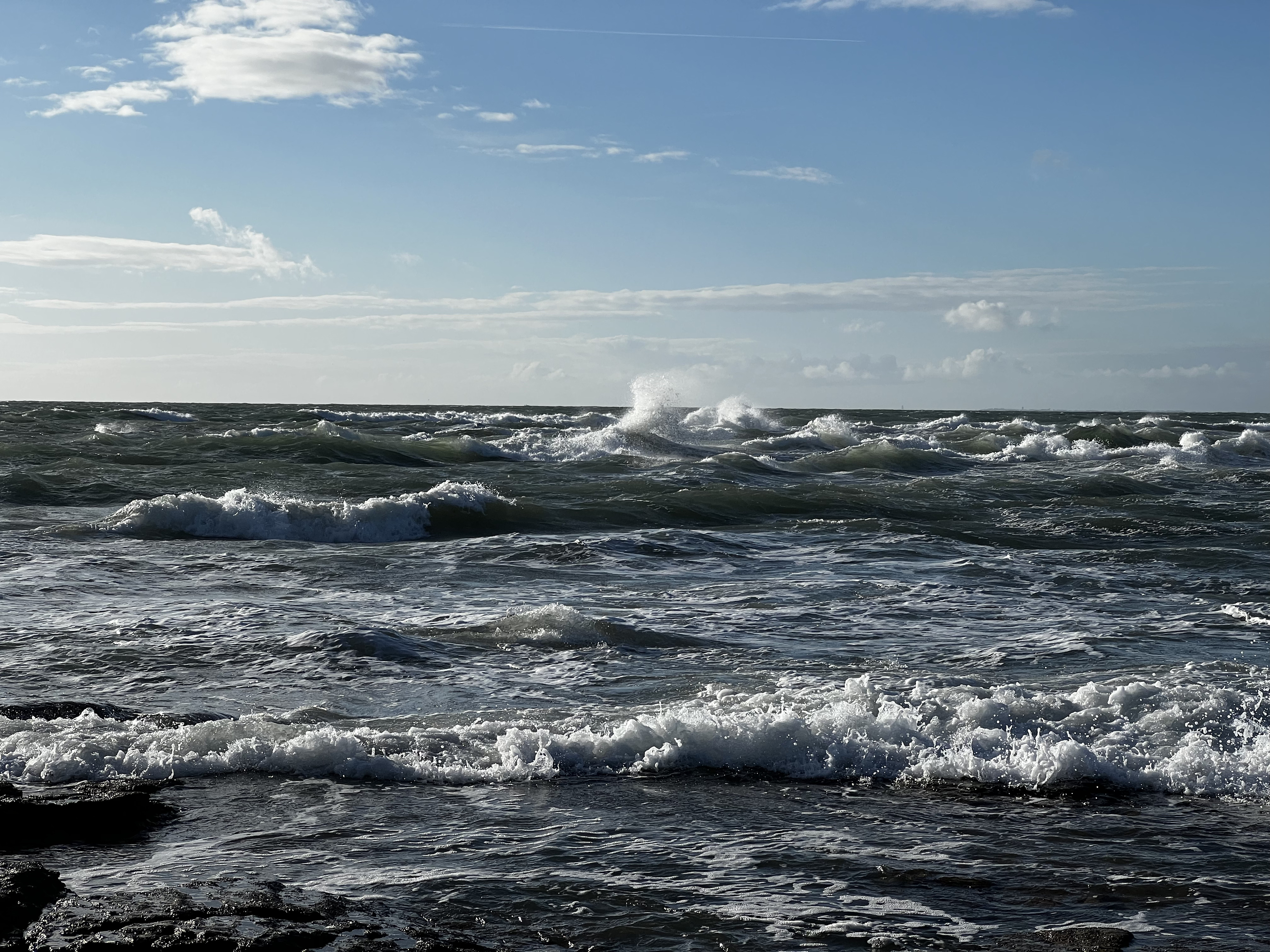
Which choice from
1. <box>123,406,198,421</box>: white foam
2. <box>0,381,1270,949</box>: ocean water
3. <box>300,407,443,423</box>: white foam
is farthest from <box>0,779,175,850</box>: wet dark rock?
<box>123,406,198,421</box>: white foam

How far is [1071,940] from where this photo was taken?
3.34 metres

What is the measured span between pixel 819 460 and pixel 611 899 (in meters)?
23.0

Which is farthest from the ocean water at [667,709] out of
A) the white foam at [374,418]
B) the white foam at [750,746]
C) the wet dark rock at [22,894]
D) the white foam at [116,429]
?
the white foam at [374,418]

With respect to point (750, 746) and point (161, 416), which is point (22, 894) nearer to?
point (750, 746)

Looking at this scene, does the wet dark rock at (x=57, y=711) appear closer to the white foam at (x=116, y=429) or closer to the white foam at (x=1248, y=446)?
the white foam at (x=116, y=429)

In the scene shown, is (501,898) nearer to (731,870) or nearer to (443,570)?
(731,870)

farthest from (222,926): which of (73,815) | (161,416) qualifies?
(161,416)

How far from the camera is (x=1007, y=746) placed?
5309 mm

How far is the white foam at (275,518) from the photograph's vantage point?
1270 cm

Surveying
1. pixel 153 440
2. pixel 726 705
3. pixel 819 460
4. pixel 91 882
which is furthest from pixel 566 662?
pixel 153 440

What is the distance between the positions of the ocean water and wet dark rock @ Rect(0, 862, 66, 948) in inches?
4.9

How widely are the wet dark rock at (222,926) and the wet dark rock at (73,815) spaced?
0.68m

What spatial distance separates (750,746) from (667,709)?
2.22 feet

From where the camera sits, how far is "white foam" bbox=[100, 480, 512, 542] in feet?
41.7
